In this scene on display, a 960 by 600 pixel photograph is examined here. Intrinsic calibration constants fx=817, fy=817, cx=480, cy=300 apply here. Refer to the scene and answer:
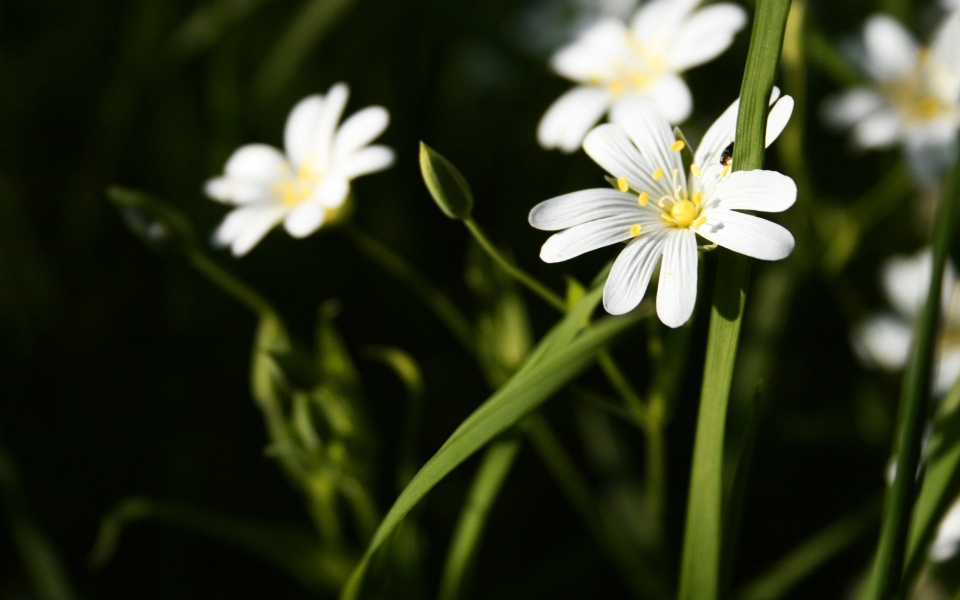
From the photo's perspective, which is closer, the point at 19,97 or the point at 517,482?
the point at 517,482

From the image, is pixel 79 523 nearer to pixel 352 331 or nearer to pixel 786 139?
pixel 352 331

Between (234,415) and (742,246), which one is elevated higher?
(234,415)

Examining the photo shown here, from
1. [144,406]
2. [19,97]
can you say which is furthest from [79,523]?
[19,97]

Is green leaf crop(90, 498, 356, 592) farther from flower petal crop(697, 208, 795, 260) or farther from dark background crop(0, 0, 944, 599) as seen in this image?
flower petal crop(697, 208, 795, 260)

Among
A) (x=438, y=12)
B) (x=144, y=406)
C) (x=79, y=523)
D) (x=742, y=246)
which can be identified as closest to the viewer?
(x=742, y=246)

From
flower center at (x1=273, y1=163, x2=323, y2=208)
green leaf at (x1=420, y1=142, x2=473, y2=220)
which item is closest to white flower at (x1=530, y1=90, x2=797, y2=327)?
green leaf at (x1=420, y1=142, x2=473, y2=220)

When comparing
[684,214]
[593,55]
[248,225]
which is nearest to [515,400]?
A: [684,214]
